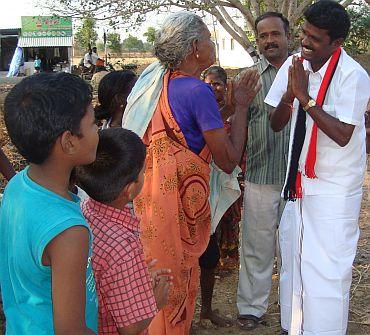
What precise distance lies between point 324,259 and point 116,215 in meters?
1.48

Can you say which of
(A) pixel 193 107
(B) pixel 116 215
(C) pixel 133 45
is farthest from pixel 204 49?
(C) pixel 133 45

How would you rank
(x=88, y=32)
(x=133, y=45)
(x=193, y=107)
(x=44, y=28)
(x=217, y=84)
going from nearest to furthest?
1. (x=193, y=107)
2. (x=217, y=84)
3. (x=88, y=32)
4. (x=44, y=28)
5. (x=133, y=45)

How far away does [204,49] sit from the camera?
283 cm

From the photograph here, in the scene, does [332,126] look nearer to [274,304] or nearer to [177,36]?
[177,36]

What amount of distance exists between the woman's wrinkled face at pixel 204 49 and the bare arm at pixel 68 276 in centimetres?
159

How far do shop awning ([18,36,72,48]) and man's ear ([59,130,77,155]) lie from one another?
3244cm

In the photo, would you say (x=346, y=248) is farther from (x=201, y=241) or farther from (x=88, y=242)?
(x=88, y=242)

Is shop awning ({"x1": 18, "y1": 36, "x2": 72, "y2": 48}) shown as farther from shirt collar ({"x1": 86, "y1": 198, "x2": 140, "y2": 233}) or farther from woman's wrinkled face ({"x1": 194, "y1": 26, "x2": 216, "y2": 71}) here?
shirt collar ({"x1": 86, "y1": 198, "x2": 140, "y2": 233})

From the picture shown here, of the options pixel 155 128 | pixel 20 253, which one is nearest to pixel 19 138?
pixel 20 253

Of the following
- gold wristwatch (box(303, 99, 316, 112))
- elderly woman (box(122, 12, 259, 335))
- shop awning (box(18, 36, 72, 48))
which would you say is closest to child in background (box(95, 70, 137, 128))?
elderly woman (box(122, 12, 259, 335))

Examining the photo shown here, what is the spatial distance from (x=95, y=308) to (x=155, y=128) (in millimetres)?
1263

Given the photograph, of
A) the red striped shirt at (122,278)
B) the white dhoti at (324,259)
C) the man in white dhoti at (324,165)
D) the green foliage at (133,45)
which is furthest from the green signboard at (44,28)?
the red striped shirt at (122,278)

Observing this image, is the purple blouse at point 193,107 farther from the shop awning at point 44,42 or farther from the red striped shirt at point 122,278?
the shop awning at point 44,42

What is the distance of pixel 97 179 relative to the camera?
6.33ft
